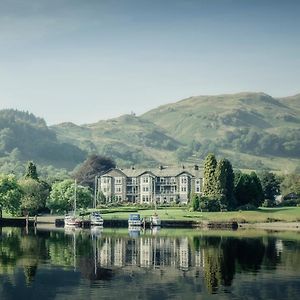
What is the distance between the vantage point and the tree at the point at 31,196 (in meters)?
171

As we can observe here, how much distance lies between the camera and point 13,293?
57.6 m

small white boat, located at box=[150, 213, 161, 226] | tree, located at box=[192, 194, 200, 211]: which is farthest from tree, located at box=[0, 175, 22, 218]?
tree, located at box=[192, 194, 200, 211]

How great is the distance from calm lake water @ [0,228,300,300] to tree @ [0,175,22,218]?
4090cm

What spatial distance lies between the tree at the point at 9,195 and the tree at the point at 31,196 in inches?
240

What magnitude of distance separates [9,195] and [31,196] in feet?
44.6

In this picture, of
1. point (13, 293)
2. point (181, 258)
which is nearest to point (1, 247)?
point (181, 258)

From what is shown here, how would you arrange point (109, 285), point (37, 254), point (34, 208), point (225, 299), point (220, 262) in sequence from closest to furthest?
1. point (225, 299)
2. point (109, 285)
3. point (220, 262)
4. point (37, 254)
5. point (34, 208)

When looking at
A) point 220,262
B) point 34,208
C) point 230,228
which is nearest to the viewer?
point 220,262

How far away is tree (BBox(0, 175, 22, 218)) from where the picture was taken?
160 meters

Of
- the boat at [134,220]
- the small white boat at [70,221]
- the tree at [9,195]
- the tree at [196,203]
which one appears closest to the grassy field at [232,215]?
the tree at [196,203]

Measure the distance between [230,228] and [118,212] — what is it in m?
42.9

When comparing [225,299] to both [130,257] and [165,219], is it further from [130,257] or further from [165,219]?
[165,219]

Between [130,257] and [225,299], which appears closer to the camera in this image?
[225,299]

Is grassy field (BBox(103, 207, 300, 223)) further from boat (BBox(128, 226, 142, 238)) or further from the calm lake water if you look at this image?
the calm lake water
